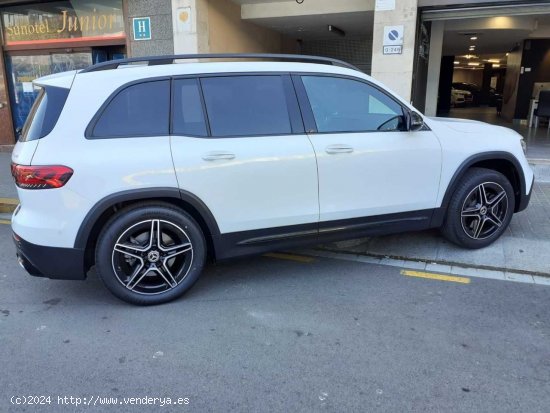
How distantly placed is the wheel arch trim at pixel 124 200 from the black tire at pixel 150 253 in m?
0.10

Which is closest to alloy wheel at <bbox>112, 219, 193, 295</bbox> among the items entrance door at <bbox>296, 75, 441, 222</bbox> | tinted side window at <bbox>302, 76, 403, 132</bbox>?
entrance door at <bbox>296, 75, 441, 222</bbox>

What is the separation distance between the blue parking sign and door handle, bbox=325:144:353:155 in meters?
7.37

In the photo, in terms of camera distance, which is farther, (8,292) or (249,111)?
(8,292)

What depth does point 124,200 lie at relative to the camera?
11.8 ft

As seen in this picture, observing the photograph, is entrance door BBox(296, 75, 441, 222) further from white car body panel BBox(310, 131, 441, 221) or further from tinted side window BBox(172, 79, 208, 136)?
tinted side window BBox(172, 79, 208, 136)

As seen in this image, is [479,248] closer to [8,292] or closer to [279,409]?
[279,409]

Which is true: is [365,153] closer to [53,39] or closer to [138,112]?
[138,112]

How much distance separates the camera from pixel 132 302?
385 centimetres

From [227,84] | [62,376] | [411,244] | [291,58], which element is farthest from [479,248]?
[62,376]

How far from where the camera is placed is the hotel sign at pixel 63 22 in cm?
1041

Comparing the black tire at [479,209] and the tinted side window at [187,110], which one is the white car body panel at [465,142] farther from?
the tinted side window at [187,110]

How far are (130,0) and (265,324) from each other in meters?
8.84

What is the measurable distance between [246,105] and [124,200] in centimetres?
127

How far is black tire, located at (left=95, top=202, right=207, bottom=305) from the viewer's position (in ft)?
12.0
